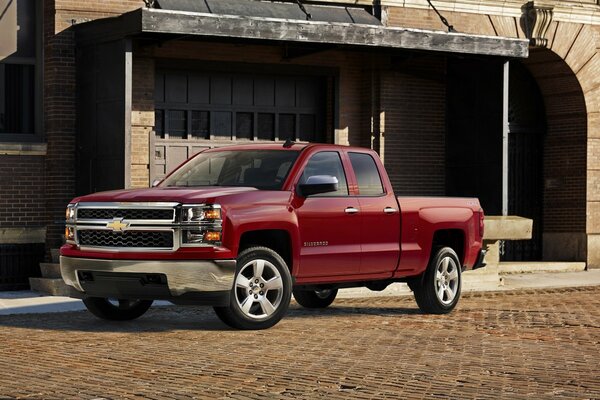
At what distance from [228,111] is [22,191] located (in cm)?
429

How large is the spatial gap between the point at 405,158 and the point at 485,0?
10.7 ft

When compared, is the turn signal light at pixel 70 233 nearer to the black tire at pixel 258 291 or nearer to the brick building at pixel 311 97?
the black tire at pixel 258 291

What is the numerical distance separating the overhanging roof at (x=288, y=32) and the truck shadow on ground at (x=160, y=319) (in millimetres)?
4501

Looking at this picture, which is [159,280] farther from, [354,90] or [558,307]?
[354,90]

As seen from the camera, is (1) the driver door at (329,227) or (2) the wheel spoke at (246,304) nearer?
(2) the wheel spoke at (246,304)

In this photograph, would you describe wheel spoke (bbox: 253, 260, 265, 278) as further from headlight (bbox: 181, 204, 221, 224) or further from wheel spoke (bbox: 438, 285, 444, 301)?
wheel spoke (bbox: 438, 285, 444, 301)

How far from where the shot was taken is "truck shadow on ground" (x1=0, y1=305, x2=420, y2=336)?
13.7 meters

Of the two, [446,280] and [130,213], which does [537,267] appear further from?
[130,213]

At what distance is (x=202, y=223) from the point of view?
41.8 ft

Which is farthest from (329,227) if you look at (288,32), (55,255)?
(288,32)

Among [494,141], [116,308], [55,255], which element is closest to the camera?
[116,308]

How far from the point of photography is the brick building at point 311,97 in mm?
19750

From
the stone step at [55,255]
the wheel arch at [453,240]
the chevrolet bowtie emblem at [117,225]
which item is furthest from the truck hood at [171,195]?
the stone step at [55,255]

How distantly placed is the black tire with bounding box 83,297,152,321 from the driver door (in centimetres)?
210
